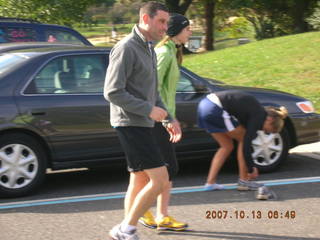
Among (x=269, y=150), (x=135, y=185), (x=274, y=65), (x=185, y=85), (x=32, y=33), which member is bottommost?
(x=274, y=65)

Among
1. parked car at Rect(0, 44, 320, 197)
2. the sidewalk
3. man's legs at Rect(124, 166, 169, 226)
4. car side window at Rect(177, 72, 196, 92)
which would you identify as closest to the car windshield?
parked car at Rect(0, 44, 320, 197)

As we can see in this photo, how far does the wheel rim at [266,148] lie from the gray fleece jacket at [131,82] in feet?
9.08

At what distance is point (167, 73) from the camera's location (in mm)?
5281

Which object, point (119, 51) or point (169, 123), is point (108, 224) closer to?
point (169, 123)

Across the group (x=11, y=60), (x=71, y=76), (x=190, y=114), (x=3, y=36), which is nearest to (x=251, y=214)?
(x=190, y=114)

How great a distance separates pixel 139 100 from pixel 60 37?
7692mm

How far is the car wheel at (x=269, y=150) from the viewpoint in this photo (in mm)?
6910

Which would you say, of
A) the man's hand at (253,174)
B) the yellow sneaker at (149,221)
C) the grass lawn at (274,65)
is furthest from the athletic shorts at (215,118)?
the grass lawn at (274,65)

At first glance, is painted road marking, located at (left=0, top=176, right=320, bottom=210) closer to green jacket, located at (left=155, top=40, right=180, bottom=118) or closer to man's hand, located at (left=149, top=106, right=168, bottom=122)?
green jacket, located at (left=155, top=40, right=180, bottom=118)

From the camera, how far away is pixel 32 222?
525 cm

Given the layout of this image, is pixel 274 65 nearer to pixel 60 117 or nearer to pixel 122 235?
pixel 60 117

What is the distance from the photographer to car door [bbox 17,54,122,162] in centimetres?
605

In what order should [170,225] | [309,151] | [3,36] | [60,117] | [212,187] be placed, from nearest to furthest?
Answer: 1. [170,225]
2. [60,117]
3. [212,187]
4. [309,151]
5. [3,36]

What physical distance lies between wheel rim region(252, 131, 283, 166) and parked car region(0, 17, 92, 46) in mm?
5116
